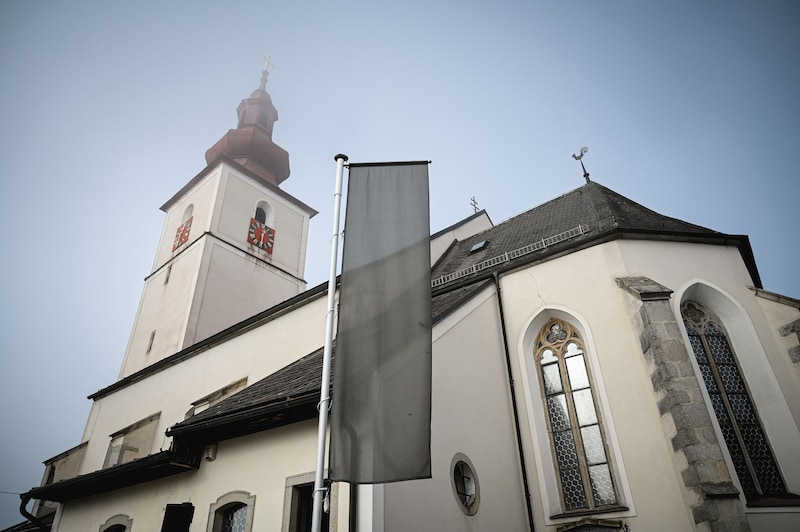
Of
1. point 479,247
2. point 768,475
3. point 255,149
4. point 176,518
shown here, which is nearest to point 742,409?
point 768,475

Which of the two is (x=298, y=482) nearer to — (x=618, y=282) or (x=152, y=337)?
(x=618, y=282)

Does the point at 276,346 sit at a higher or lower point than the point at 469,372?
higher

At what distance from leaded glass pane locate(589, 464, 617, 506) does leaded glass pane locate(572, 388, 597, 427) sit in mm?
629

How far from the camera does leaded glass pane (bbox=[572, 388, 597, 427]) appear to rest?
755 cm

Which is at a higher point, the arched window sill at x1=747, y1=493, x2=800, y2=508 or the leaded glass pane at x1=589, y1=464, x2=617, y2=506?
the leaded glass pane at x1=589, y1=464, x2=617, y2=506

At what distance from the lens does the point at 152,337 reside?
1814 centimetres

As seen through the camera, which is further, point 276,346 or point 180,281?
point 180,281

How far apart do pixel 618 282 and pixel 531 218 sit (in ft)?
15.6

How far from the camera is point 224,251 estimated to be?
18781mm

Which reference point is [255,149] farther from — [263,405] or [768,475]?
[768,475]

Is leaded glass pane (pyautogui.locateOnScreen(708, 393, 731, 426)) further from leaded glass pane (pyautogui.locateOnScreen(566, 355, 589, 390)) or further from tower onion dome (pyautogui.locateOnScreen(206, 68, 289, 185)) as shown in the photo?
tower onion dome (pyautogui.locateOnScreen(206, 68, 289, 185))

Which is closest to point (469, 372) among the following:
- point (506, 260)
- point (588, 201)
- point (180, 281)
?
point (506, 260)

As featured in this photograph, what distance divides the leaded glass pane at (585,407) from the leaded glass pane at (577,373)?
100mm

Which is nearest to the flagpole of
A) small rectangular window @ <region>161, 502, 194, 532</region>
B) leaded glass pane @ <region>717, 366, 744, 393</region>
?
small rectangular window @ <region>161, 502, 194, 532</region>
